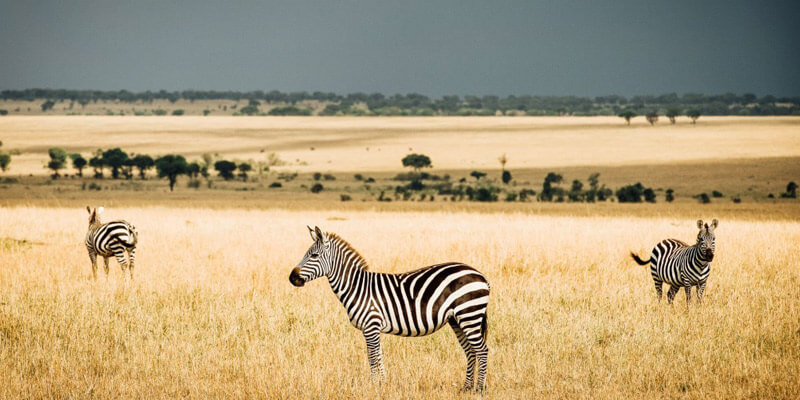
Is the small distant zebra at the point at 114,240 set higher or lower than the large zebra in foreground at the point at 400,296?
lower

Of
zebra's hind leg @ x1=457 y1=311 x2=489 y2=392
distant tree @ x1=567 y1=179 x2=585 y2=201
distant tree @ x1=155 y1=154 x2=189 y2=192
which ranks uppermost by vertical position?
zebra's hind leg @ x1=457 y1=311 x2=489 y2=392

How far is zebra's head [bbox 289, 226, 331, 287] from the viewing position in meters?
9.02

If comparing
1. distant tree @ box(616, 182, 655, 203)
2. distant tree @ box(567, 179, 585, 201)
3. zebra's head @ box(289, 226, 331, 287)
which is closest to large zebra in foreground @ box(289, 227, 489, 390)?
zebra's head @ box(289, 226, 331, 287)

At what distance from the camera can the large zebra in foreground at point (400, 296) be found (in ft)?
29.7

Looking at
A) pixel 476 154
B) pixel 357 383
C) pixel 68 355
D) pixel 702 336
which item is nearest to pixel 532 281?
pixel 702 336

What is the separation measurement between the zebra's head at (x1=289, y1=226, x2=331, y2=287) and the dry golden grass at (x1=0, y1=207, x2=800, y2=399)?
5.01 feet

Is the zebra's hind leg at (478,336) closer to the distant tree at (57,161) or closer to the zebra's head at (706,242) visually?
the zebra's head at (706,242)

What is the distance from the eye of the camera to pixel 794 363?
11070 mm

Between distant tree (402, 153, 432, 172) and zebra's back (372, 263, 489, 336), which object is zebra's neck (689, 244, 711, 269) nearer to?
zebra's back (372, 263, 489, 336)

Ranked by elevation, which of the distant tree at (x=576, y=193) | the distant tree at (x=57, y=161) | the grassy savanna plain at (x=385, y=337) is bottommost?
the distant tree at (x=57, y=161)

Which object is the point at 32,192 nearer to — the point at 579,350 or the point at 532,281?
the point at 532,281

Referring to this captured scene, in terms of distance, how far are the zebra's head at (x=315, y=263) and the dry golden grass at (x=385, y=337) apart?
153 cm

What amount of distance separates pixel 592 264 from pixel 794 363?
9.41m

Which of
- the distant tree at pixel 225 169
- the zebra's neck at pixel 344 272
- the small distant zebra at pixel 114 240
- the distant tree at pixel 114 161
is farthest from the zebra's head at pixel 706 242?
the distant tree at pixel 114 161
